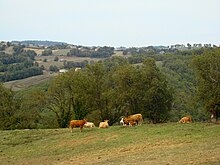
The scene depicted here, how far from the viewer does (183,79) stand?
8162 centimetres

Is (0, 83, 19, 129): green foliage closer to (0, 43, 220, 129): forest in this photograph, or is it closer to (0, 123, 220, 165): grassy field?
(0, 43, 220, 129): forest

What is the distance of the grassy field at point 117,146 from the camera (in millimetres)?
18766

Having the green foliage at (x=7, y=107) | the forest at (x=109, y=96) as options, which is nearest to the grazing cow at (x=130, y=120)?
the forest at (x=109, y=96)

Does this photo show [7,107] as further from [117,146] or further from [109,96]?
[117,146]

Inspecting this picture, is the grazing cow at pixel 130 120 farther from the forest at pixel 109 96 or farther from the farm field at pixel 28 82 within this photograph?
the farm field at pixel 28 82

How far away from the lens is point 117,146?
78.6 ft

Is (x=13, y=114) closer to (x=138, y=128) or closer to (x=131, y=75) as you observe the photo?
(x=131, y=75)

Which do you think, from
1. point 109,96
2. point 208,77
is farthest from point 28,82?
point 208,77

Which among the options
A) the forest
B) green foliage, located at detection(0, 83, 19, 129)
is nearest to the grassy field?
the forest

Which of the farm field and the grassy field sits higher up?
the grassy field

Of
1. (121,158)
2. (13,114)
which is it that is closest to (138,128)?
(121,158)

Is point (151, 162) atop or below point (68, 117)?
atop

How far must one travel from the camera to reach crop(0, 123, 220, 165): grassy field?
18.8 m

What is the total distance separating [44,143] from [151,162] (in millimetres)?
13629
